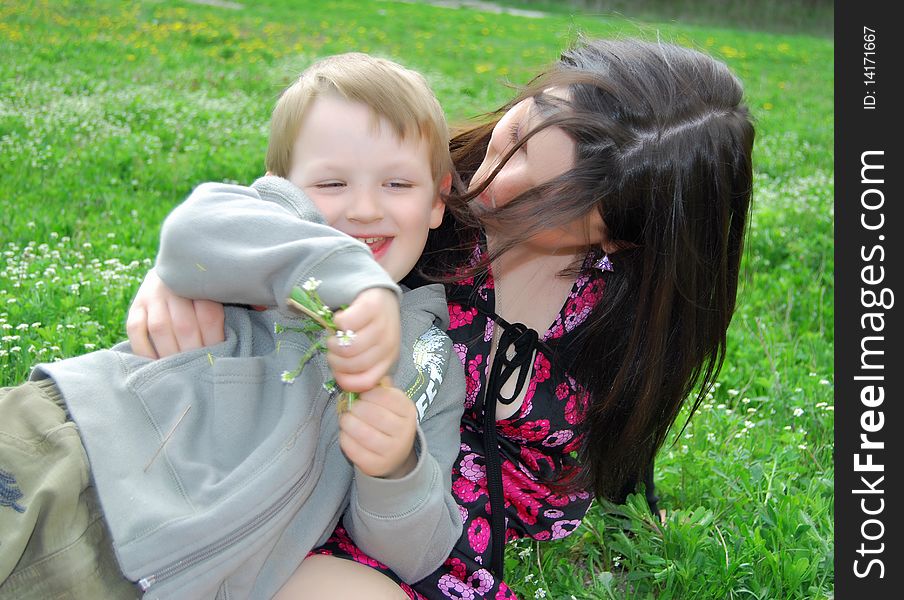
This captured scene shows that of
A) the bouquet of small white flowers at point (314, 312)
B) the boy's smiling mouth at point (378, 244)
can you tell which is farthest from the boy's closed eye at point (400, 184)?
the bouquet of small white flowers at point (314, 312)

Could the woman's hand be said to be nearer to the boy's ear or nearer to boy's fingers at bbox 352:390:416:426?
boy's fingers at bbox 352:390:416:426

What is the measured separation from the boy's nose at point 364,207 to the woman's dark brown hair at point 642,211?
0.27m

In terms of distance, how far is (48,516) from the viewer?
5.63 feet

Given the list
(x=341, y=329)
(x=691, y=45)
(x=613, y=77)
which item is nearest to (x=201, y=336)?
(x=341, y=329)

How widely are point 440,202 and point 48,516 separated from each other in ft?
3.60

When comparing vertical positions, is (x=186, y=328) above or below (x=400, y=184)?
below

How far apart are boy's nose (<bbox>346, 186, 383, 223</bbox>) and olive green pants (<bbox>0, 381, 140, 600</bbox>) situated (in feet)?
2.28

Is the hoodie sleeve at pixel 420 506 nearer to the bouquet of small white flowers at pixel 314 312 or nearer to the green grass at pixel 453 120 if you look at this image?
the bouquet of small white flowers at pixel 314 312

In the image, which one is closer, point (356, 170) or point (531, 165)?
point (356, 170)

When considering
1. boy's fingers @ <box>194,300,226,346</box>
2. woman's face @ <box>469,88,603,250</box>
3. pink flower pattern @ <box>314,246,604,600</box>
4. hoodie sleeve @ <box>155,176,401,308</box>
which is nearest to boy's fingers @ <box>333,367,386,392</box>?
hoodie sleeve @ <box>155,176,401,308</box>

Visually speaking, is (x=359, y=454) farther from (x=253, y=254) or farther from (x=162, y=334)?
(x=162, y=334)

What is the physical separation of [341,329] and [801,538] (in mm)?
1721

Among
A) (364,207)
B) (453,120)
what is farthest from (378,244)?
(453,120)

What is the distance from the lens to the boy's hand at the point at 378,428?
1729 mm
